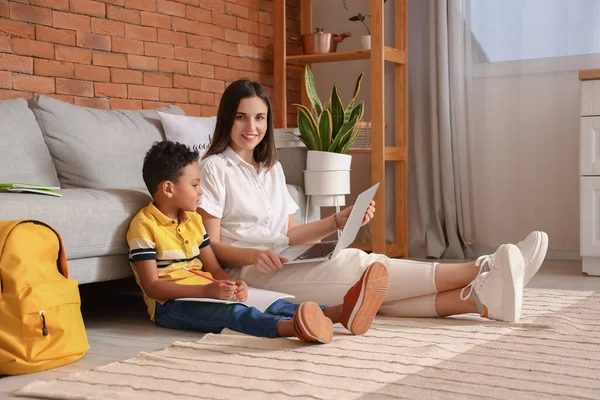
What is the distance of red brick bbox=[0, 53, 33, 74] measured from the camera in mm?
2957

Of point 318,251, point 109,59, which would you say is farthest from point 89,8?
point 318,251

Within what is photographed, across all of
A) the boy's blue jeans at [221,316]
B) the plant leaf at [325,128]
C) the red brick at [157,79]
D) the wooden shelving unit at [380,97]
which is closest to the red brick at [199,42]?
the red brick at [157,79]

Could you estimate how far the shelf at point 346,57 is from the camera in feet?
13.2

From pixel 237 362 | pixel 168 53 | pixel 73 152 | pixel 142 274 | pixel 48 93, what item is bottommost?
pixel 237 362

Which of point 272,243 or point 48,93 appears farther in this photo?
point 48,93

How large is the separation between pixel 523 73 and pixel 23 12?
7.50ft

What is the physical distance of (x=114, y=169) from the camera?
2855 mm

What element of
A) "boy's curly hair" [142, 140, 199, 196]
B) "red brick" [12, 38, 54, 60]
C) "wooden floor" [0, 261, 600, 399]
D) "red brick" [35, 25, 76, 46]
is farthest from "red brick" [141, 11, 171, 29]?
"boy's curly hair" [142, 140, 199, 196]

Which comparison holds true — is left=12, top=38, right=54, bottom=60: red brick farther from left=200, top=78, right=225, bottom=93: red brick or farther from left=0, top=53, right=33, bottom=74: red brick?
left=200, top=78, right=225, bottom=93: red brick

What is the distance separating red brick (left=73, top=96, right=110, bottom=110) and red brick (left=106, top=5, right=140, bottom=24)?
0.35 m

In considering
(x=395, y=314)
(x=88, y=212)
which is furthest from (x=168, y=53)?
(x=395, y=314)

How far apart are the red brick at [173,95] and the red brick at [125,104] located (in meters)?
0.16

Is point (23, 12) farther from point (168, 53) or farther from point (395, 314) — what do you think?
point (395, 314)

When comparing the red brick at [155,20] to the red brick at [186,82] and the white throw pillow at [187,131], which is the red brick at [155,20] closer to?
the red brick at [186,82]
